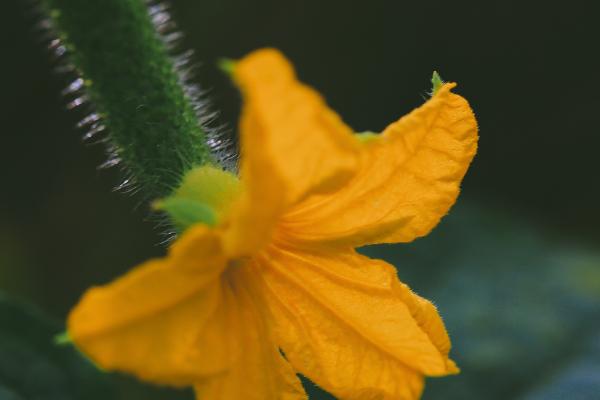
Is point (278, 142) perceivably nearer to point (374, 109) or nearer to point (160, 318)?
point (160, 318)

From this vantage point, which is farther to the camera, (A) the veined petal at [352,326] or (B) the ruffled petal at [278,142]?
(A) the veined petal at [352,326]

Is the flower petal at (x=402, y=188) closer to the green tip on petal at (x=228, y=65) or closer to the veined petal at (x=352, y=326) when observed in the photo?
the veined petal at (x=352, y=326)

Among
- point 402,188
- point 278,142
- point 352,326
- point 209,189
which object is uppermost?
point 278,142

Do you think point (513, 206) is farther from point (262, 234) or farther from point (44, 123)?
point (262, 234)

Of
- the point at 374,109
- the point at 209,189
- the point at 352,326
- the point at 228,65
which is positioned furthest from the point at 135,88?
the point at 374,109

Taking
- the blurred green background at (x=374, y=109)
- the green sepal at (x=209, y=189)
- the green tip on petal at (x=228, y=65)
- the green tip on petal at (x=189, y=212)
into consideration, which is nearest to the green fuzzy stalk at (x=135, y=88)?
the green sepal at (x=209, y=189)

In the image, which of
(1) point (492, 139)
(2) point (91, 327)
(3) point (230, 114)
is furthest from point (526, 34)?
(2) point (91, 327)
